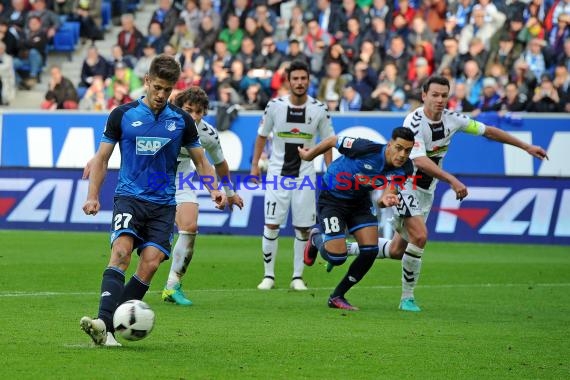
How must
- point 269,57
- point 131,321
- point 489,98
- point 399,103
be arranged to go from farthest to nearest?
point 269,57 → point 399,103 → point 489,98 → point 131,321

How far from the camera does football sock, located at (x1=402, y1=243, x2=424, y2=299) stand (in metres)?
12.4

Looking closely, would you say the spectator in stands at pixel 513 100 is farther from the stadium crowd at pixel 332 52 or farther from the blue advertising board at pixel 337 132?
the blue advertising board at pixel 337 132

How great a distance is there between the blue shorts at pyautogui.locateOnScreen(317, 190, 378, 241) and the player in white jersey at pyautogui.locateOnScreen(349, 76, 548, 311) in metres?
0.35

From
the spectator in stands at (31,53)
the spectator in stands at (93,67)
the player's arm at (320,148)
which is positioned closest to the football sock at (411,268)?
the player's arm at (320,148)

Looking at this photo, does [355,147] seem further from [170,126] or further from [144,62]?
[144,62]

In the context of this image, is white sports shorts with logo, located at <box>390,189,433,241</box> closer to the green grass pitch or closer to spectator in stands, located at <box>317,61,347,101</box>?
the green grass pitch

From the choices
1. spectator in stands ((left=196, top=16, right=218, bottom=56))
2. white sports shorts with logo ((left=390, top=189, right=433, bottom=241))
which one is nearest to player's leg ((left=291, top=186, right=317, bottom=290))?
white sports shorts with logo ((left=390, top=189, right=433, bottom=241))

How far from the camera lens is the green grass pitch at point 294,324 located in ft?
27.1

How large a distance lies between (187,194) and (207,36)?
1482cm

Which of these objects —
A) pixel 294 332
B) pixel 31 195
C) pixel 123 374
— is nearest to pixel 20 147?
pixel 31 195

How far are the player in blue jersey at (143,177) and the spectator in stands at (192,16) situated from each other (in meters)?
19.0

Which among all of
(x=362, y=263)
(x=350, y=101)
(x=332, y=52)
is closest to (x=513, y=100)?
(x=350, y=101)

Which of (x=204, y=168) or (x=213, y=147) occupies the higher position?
(x=204, y=168)

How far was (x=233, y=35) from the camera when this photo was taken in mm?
27109
